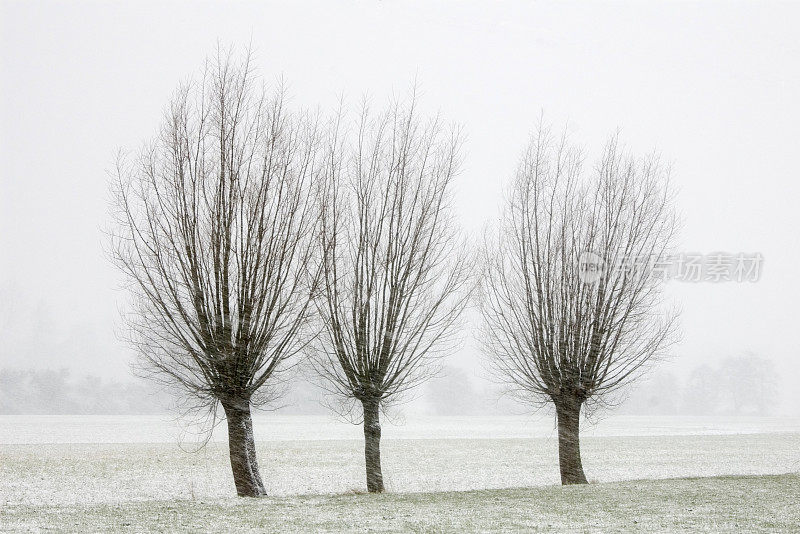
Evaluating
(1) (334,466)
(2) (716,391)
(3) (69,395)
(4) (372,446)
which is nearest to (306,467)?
(1) (334,466)

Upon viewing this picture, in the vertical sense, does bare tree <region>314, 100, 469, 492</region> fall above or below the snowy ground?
above

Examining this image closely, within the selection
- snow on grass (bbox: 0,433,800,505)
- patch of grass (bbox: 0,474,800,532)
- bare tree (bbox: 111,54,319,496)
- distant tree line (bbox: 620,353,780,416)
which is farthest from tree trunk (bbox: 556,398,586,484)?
distant tree line (bbox: 620,353,780,416)

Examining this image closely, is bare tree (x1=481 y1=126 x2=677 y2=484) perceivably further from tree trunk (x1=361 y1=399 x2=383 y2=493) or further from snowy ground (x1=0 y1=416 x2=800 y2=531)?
tree trunk (x1=361 y1=399 x2=383 y2=493)

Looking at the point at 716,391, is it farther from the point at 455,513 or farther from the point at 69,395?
the point at 455,513

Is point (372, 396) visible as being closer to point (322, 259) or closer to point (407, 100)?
point (322, 259)

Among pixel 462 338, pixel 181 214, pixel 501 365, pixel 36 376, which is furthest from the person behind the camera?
pixel 36 376

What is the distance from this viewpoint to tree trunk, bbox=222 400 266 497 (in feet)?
47.8

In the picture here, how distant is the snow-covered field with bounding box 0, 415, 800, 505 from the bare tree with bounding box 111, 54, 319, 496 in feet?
9.81

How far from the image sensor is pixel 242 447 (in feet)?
47.8

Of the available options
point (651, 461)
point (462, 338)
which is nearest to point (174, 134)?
point (462, 338)

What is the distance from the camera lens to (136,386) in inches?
2864

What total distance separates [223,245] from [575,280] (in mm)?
9429

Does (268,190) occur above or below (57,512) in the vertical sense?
above

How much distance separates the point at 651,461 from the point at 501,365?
15333 millimetres
